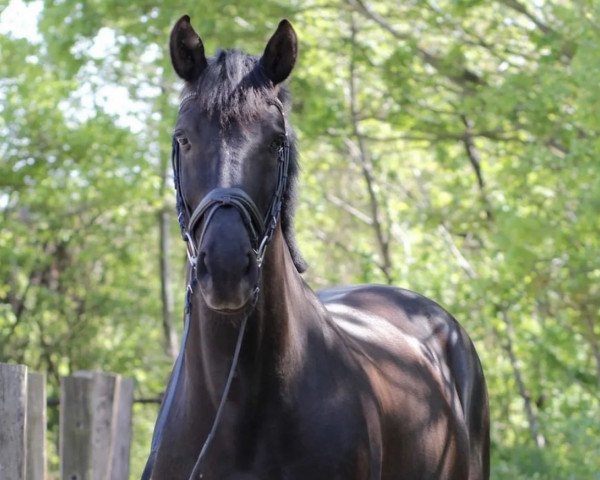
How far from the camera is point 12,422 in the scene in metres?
5.62

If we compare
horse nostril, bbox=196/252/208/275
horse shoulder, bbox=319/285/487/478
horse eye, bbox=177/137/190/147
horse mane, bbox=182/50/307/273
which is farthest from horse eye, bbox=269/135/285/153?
horse shoulder, bbox=319/285/487/478

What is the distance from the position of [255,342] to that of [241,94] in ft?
2.71

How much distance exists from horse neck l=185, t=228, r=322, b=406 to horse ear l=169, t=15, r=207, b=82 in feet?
2.13

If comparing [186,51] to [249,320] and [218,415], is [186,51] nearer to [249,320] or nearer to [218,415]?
[249,320]

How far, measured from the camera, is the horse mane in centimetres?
377

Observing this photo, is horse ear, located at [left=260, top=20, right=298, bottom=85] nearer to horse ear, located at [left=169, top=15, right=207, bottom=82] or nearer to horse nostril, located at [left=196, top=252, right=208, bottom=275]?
horse ear, located at [left=169, top=15, right=207, bottom=82]

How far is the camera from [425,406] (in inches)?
199

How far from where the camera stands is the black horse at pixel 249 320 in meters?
3.59

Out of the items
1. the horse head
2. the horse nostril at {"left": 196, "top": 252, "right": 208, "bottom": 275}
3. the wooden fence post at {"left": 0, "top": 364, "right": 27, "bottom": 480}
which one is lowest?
the wooden fence post at {"left": 0, "top": 364, "right": 27, "bottom": 480}

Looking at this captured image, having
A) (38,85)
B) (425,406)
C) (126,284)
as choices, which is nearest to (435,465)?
(425,406)

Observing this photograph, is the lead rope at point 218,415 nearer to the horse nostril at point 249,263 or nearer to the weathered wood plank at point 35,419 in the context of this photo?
the horse nostril at point 249,263

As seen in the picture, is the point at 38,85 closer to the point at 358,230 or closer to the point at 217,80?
the point at 358,230

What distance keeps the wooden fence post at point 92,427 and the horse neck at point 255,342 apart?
10.8 feet

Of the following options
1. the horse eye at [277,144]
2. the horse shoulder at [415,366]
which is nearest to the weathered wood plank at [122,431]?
the horse shoulder at [415,366]
